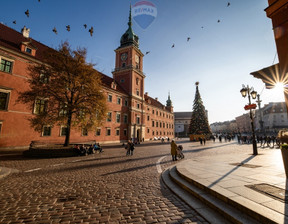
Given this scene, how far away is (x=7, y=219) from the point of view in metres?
3.22

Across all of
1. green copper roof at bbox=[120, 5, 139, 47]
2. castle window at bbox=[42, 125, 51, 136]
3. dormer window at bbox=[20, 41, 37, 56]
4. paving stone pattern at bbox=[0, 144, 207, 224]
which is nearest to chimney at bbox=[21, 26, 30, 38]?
dormer window at bbox=[20, 41, 37, 56]

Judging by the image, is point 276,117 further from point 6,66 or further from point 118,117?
point 6,66

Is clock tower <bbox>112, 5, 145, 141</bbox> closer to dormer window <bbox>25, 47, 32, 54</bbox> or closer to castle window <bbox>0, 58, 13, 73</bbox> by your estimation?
dormer window <bbox>25, 47, 32, 54</bbox>

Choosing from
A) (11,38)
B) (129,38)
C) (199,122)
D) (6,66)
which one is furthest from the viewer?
(129,38)

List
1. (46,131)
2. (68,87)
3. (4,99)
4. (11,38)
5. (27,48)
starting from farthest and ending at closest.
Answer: (46,131), (11,38), (27,48), (4,99), (68,87)

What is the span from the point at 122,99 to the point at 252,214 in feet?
109

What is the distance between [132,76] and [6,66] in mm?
24354

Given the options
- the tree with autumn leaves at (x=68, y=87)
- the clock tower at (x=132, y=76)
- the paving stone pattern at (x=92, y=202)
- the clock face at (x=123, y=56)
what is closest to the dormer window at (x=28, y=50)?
the tree with autumn leaves at (x=68, y=87)

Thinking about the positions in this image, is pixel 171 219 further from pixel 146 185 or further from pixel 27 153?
pixel 27 153

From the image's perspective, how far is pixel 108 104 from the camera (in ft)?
99.0

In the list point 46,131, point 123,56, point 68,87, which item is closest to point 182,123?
point 123,56

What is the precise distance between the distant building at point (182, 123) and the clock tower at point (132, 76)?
52985 mm


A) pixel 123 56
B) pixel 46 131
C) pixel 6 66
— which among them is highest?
pixel 123 56

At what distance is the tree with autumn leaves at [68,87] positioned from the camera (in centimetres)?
1509
